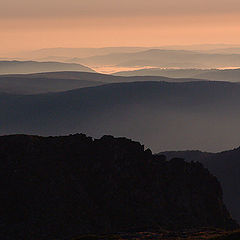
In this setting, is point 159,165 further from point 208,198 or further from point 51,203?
point 51,203

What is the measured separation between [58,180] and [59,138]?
12056 mm

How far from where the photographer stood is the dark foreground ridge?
12406cm

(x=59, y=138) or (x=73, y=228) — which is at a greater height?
(x=59, y=138)

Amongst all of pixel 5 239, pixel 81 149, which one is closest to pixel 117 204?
pixel 81 149

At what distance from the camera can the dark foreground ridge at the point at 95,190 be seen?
124062 mm

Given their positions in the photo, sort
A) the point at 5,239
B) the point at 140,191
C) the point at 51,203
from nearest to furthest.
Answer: the point at 5,239, the point at 51,203, the point at 140,191

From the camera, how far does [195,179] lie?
145m

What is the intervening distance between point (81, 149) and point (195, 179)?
81.4 feet

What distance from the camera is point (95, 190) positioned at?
136 meters

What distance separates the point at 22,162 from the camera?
443 ft

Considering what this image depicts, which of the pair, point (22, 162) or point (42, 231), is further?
point (22, 162)

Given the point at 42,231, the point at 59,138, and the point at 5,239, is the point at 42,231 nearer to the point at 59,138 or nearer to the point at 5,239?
the point at 5,239

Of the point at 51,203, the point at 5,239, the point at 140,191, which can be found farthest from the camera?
the point at 140,191

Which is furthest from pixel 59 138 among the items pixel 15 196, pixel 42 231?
pixel 42 231
